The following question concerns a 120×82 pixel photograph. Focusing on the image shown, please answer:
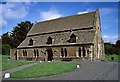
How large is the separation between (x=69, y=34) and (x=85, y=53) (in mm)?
7207

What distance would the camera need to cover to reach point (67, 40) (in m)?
42.5

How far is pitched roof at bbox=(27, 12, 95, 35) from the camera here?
4272 cm

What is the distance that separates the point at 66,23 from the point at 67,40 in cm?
598

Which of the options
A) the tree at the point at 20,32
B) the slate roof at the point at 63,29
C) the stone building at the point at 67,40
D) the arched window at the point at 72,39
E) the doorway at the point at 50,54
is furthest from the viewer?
the tree at the point at 20,32

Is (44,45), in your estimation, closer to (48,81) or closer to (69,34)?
(69,34)

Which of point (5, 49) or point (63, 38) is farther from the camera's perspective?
point (5, 49)

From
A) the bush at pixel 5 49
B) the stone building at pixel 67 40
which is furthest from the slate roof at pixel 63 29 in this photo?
the bush at pixel 5 49

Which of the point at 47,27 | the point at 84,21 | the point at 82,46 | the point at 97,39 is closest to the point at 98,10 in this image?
the point at 84,21

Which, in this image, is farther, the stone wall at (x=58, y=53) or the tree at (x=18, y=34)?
the tree at (x=18, y=34)

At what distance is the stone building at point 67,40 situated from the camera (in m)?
39.4

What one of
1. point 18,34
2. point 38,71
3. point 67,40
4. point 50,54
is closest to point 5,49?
point 18,34

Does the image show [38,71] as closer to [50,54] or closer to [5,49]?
[50,54]

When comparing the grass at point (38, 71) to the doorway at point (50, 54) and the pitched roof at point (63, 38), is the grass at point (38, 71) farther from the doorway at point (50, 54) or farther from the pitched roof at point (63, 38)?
the doorway at point (50, 54)

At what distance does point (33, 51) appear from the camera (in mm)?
48625
